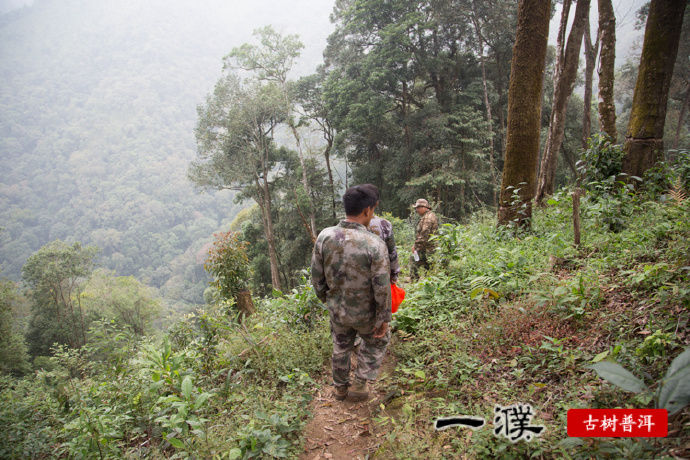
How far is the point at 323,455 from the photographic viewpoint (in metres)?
2.40

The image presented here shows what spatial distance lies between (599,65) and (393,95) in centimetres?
1527

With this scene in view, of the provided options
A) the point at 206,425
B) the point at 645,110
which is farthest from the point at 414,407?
the point at 645,110

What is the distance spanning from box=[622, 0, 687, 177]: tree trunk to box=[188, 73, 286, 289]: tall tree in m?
19.2

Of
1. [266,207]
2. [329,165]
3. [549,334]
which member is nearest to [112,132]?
[266,207]

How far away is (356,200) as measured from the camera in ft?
8.59

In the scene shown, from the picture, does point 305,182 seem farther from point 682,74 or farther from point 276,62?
point 682,74

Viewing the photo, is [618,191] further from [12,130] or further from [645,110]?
[12,130]

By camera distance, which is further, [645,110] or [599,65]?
[599,65]

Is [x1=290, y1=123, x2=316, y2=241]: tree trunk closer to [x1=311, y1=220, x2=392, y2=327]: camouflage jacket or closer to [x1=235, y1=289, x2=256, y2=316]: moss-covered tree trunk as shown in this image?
[x1=235, y1=289, x2=256, y2=316]: moss-covered tree trunk

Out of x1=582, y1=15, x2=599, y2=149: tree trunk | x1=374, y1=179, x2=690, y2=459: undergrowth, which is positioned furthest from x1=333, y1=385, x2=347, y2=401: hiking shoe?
x1=582, y1=15, x2=599, y2=149: tree trunk

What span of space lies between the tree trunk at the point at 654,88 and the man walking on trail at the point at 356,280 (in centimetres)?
427

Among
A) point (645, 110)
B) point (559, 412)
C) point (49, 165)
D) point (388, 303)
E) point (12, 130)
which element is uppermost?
point (12, 130)

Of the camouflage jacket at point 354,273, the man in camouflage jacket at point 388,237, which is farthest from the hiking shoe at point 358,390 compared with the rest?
the man in camouflage jacket at point 388,237

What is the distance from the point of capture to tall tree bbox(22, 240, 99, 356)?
20.7 meters
